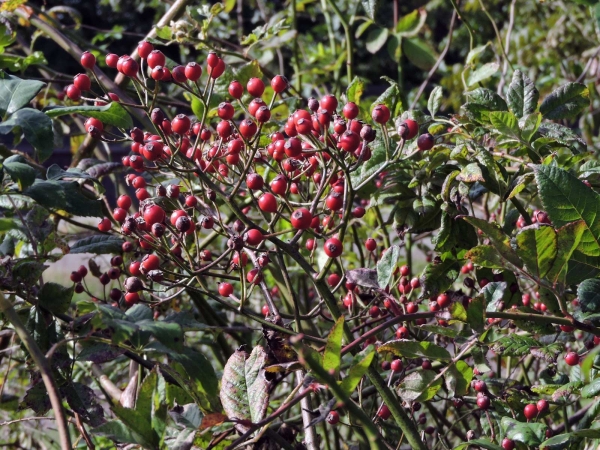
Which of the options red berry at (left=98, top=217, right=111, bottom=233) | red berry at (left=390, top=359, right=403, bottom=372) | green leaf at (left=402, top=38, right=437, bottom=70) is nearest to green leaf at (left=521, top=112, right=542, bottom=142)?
red berry at (left=390, top=359, right=403, bottom=372)

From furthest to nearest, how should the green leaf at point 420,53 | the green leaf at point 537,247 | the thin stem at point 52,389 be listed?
the green leaf at point 420,53 < the green leaf at point 537,247 < the thin stem at point 52,389

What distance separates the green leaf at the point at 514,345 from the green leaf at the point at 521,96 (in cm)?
38

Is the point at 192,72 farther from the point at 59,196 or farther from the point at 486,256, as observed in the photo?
the point at 486,256

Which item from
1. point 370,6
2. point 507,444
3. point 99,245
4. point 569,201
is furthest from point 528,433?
point 370,6

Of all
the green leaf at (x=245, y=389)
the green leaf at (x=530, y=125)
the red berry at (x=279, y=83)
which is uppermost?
→ the red berry at (x=279, y=83)

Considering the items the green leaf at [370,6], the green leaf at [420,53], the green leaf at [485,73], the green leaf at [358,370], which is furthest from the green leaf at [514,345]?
the green leaf at [420,53]

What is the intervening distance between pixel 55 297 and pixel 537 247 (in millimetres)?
625

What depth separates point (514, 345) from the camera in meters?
0.89

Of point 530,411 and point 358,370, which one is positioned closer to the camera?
point 358,370

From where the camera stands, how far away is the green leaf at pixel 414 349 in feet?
2.57

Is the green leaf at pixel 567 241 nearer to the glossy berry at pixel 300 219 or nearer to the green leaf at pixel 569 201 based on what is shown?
the green leaf at pixel 569 201

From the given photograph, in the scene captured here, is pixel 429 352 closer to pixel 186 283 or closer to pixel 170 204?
pixel 186 283

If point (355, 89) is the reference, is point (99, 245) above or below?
below

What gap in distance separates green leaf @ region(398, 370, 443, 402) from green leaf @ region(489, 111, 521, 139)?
0.37 meters
